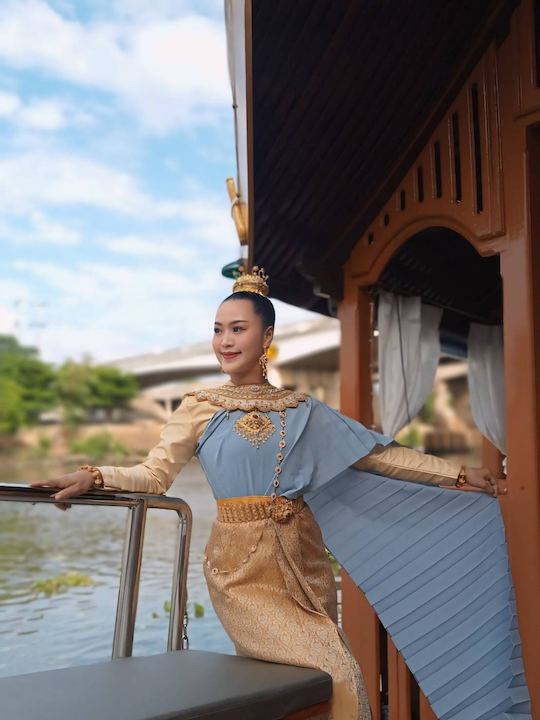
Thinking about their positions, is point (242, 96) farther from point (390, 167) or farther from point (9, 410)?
point (9, 410)

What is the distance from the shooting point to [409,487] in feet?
8.09

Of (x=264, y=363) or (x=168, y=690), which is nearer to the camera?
(x=168, y=690)

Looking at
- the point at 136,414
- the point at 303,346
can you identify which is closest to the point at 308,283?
the point at 303,346

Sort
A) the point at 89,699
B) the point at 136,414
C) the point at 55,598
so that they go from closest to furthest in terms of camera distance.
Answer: the point at 89,699, the point at 55,598, the point at 136,414

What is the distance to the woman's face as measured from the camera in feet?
7.50

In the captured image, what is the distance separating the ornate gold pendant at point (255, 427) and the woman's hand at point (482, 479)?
688mm

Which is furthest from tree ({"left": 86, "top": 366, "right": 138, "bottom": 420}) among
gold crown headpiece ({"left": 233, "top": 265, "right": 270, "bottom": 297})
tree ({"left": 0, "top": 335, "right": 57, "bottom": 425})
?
gold crown headpiece ({"left": 233, "top": 265, "right": 270, "bottom": 297})

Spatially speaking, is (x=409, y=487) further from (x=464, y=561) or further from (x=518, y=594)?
(x=518, y=594)

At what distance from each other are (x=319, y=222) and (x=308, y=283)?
21.7 inches

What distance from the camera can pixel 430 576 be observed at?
2457 millimetres

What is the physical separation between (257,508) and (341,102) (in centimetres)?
172

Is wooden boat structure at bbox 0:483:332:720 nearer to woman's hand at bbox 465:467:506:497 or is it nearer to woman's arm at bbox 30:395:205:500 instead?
woman's arm at bbox 30:395:205:500

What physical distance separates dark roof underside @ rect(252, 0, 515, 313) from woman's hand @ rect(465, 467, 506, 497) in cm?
128

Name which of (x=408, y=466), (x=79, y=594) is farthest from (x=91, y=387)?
(x=408, y=466)
